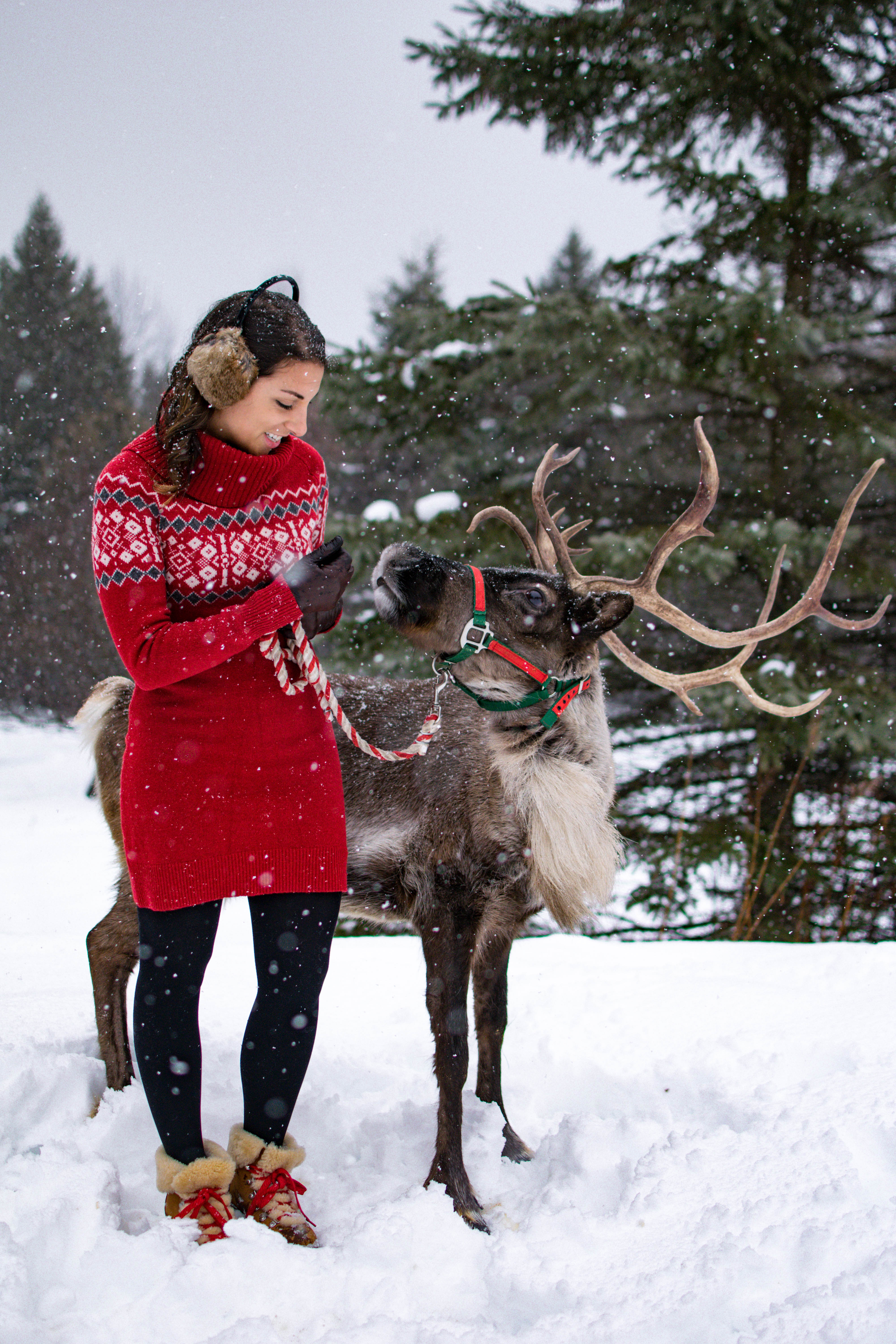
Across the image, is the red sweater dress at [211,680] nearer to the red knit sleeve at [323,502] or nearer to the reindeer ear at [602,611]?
the red knit sleeve at [323,502]

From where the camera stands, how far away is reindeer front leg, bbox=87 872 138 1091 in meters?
2.41

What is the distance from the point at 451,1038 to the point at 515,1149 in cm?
45

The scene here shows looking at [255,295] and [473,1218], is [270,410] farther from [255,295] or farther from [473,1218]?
[473,1218]

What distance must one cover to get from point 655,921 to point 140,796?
480cm

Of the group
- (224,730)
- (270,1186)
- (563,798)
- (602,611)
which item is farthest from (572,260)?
(270,1186)

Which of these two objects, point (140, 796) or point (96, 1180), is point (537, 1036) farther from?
point (140, 796)

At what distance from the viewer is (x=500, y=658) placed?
93.7 inches

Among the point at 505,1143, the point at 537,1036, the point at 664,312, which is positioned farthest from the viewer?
the point at 664,312

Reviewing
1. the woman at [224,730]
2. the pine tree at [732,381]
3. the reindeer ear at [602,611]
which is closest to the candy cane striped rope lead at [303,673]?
the woman at [224,730]

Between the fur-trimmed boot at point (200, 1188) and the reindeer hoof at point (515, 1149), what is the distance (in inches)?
35.6

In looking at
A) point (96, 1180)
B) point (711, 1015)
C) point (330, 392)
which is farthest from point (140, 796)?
point (330, 392)

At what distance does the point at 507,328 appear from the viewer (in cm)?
561

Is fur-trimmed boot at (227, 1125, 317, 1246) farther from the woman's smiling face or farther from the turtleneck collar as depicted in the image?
the woman's smiling face

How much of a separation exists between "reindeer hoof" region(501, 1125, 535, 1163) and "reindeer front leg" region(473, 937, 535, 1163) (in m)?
0.14
